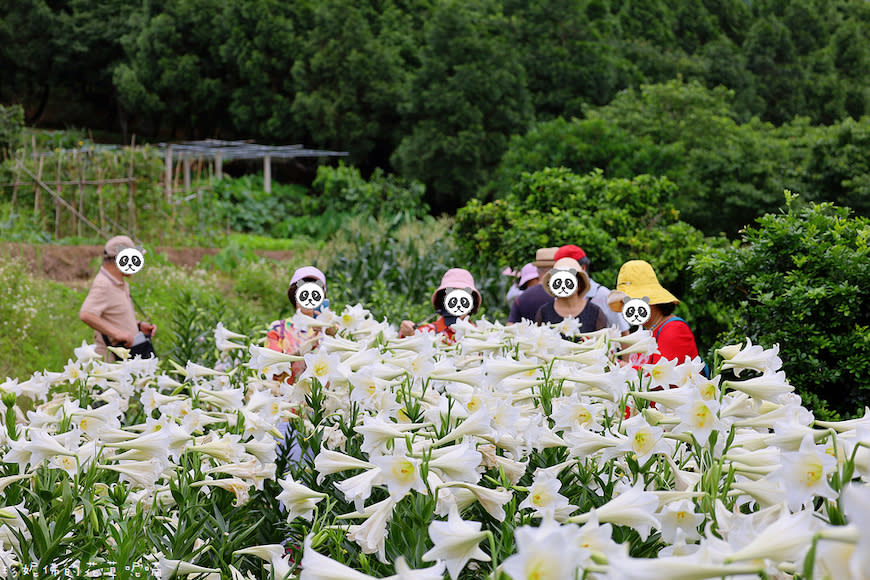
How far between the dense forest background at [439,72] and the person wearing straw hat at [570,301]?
10.0 m

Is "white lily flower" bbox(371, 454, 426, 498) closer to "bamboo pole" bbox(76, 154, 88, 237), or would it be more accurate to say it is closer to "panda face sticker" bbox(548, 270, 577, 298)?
"panda face sticker" bbox(548, 270, 577, 298)

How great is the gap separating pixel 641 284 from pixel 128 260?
3.09 metres

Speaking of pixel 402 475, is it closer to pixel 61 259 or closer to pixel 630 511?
pixel 630 511

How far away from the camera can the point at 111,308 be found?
5.24m

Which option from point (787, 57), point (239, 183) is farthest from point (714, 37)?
point (239, 183)

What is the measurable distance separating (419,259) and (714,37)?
25597mm

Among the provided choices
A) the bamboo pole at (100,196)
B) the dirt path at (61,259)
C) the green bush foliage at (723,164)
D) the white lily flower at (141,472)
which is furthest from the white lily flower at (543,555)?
the bamboo pole at (100,196)

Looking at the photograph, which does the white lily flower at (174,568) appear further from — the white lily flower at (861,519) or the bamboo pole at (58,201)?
the bamboo pole at (58,201)

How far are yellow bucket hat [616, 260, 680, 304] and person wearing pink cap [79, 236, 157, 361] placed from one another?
9.66ft

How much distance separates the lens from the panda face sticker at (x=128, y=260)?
5129mm

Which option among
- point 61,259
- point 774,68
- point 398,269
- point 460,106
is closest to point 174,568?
point 398,269

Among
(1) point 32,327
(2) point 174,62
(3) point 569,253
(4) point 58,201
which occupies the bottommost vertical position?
(1) point 32,327

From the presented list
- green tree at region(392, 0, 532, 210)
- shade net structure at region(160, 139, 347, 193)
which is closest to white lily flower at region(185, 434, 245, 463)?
green tree at region(392, 0, 532, 210)

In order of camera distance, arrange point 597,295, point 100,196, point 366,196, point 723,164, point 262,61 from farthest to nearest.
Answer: point 262,61
point 366,196
point 100,196
point 723,164
point 597,295
